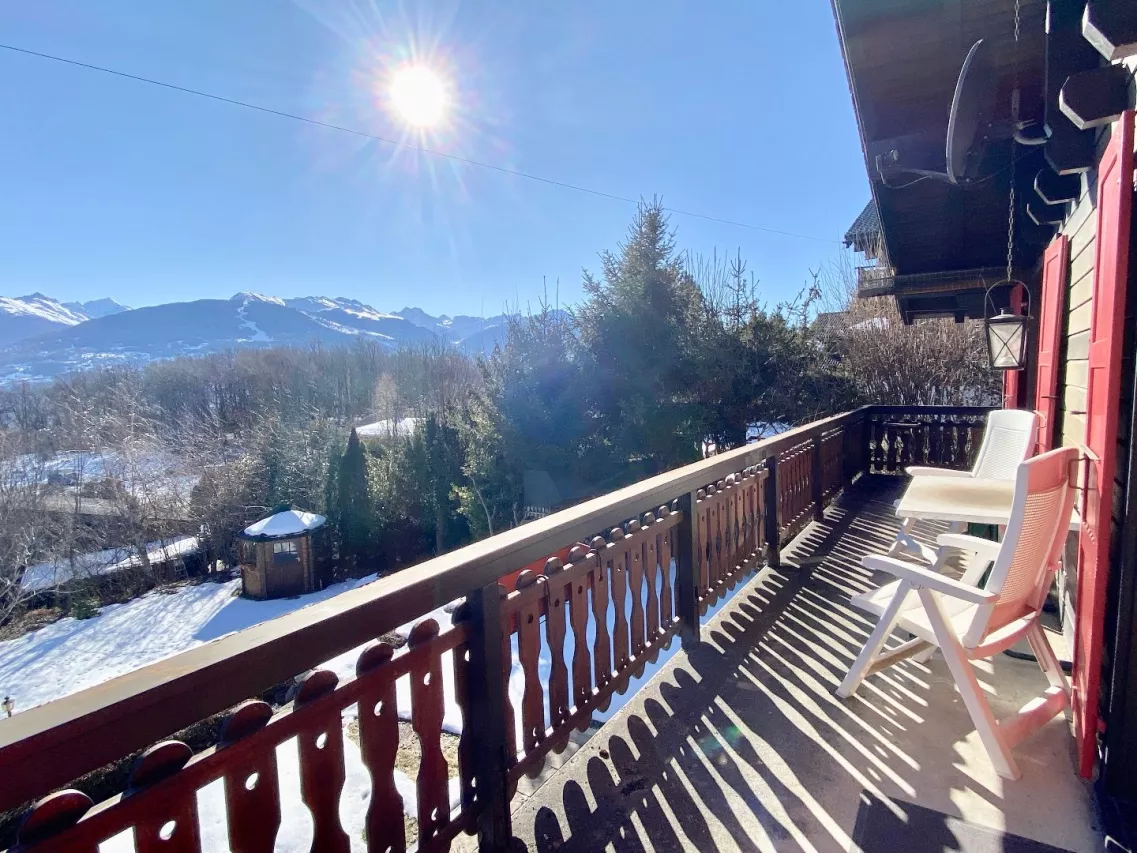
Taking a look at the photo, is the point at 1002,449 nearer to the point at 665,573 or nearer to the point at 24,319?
the point at 665,573

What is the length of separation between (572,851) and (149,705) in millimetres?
1210

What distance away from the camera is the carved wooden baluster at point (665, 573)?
2449mm

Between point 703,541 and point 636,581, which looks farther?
point 703,541

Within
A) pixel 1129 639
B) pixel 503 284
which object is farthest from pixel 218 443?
pixel 1129 639

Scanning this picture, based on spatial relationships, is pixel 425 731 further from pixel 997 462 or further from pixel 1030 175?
pixel 1030 175

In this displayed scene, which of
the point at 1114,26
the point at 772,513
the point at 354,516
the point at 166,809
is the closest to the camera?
the point at 166,809

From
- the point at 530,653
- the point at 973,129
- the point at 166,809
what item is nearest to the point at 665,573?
the point at 530,653

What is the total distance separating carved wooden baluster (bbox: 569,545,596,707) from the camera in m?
1.86

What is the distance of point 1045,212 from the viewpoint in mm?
3475

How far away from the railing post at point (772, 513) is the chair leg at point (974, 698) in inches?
73.3

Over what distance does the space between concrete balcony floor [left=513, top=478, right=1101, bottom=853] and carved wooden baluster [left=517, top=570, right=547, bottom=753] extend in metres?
0.22

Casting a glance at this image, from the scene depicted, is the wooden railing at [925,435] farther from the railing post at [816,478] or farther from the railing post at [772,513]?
the railing post at [772,513]

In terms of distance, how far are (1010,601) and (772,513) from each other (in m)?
1.89

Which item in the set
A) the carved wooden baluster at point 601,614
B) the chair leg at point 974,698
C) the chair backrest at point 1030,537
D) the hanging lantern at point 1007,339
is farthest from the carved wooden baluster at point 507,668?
the hanging lantern at point 1007,339
